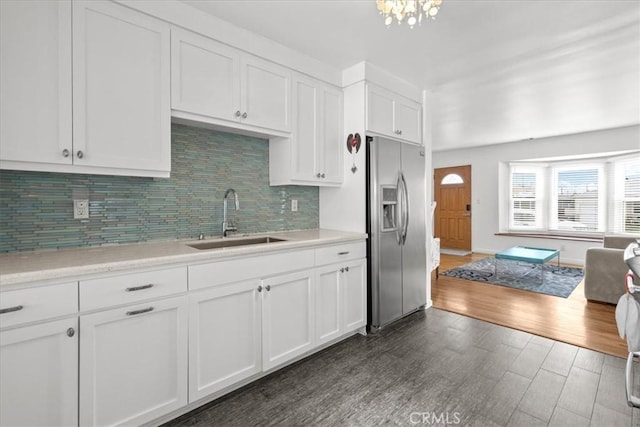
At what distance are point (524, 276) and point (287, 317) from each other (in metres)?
4.51

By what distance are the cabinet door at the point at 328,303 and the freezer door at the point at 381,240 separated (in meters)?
0.43

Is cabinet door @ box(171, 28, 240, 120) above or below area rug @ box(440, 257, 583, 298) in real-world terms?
above

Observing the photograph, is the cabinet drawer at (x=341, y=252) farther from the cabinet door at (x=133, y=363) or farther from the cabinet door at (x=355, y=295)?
the cabinet door at (x=133, y=363)

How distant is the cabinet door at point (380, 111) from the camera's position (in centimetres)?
286

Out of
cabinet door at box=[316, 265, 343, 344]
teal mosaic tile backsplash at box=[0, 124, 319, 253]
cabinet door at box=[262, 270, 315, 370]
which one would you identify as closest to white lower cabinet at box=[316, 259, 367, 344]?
cabinet door at box=[316, 265, 343, 344]

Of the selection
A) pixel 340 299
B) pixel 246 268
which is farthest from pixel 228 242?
pixel 340 299

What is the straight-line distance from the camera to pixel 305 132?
2.66 m

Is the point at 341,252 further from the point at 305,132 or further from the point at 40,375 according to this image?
the point at 40,375

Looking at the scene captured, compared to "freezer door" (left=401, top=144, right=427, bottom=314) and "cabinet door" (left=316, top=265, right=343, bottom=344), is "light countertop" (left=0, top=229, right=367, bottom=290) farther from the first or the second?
"freezer door" (left=401, top=144, right=427, bottom=314)

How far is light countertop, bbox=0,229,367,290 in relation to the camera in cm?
127

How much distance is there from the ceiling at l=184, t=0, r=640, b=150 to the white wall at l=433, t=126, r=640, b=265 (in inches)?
63.6

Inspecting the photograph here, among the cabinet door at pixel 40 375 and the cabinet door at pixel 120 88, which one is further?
the cabinet door at pixel 120 88

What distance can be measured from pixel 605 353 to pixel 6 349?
381 centimetres

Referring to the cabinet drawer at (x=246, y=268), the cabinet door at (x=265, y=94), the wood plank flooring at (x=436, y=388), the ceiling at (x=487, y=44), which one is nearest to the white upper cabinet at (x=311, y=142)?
the cabinet door at (x=265, y=94)
